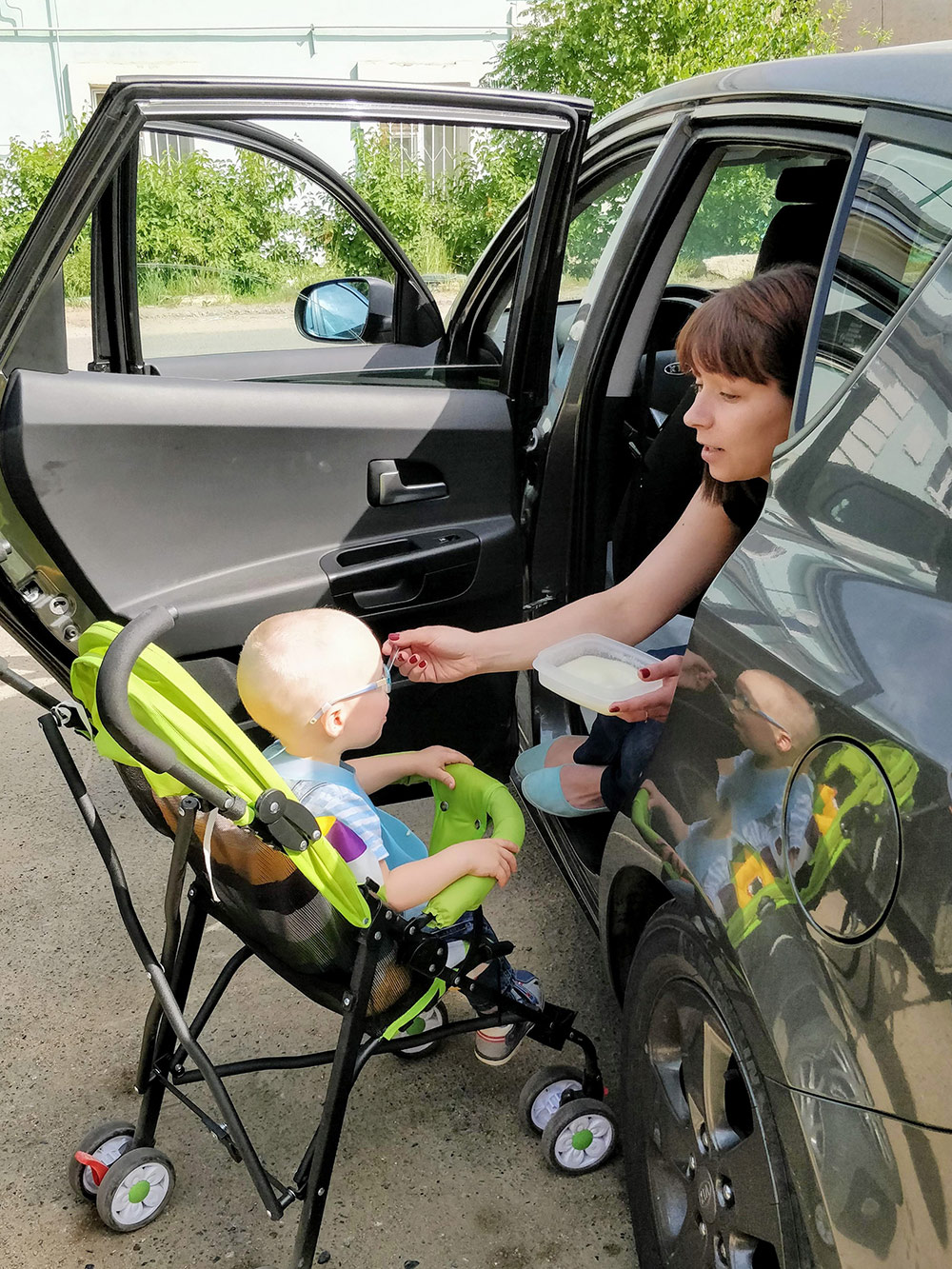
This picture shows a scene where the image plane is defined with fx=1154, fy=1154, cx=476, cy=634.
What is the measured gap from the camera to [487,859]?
6.07 ft

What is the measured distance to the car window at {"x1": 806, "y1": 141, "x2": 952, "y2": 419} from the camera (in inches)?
54.4

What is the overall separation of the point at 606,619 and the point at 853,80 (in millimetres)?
1014

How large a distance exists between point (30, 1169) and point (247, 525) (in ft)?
4.38

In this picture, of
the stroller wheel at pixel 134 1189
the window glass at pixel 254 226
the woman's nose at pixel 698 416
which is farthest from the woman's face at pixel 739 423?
the stroller wheel at pixel 134 1189

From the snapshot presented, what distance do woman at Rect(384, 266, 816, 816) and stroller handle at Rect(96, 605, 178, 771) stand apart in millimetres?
678

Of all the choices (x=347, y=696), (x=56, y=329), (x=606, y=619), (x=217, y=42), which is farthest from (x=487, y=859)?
(x=217, y=42)

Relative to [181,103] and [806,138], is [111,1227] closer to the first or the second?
[181,103]

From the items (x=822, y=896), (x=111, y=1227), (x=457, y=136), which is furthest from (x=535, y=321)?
(x=111, y=1227)

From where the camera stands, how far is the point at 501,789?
1.98 meters

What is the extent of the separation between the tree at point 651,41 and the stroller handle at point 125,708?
9.60 metres

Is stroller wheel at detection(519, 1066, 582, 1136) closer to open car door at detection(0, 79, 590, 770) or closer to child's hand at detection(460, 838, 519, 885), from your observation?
child's hand at detection(460, 838, 519, 885)

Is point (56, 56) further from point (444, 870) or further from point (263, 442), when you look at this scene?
point (444, 870)

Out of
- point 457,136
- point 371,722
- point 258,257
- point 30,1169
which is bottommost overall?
point 30,1169

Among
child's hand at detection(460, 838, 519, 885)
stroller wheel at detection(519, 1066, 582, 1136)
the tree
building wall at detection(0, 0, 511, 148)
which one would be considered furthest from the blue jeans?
building wall at detection(0, 0, 511, 148)
